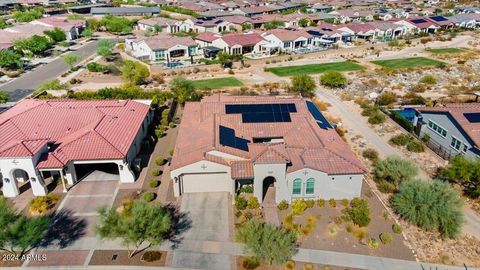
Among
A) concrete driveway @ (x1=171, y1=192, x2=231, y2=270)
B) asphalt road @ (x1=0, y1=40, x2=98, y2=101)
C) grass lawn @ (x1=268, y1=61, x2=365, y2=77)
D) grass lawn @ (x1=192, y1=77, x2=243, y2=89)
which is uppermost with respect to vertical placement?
asphalt road @ (x1=0, y1=40, x2=98, y2=101)

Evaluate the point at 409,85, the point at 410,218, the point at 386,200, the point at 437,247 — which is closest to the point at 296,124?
the point at 386,200

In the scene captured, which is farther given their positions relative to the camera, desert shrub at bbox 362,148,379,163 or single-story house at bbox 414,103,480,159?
desert shrub at bbox 362,148,379,163

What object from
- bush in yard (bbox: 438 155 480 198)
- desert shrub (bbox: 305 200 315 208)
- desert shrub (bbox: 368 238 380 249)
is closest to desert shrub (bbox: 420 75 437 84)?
bush in yard (bbox: 438 155 480 198)

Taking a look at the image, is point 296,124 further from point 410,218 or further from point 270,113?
point 410,218

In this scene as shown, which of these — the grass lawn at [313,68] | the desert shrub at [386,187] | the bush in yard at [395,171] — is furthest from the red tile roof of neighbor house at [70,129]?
the grass lawn at [313,68]

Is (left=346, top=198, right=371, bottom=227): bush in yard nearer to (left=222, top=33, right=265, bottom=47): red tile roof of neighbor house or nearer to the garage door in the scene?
the garage door

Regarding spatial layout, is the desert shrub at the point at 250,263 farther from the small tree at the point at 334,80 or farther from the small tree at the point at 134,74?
the small tree at the point at 134,74

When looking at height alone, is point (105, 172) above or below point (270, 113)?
below
